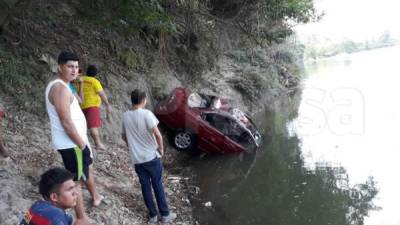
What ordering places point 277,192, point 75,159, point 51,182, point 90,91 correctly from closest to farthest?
point 51,182, point 75,159, point 90,91, point 277,192

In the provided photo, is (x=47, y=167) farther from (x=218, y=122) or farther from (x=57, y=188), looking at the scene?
(x=218, y=122)

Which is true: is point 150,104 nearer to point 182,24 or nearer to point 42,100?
point 182,24

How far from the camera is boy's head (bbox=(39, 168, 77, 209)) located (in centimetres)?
294

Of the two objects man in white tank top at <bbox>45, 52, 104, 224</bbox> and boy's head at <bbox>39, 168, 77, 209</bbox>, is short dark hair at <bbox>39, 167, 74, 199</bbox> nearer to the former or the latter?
boy's head at <bbox>39, 168, 77, 209</bbox>

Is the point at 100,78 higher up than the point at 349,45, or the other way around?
Answer: the point at 349,45

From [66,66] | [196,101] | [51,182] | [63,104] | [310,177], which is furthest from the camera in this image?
[196,101]

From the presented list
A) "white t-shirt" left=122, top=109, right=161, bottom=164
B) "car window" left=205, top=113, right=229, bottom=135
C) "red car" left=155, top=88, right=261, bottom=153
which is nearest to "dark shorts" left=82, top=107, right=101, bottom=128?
"white t-shirt" left=122, top=109, right=161, bottom=164

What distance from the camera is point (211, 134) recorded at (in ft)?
36.1

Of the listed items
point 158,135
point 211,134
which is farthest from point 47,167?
point 211,134

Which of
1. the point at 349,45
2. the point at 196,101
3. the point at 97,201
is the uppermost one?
the point at 349,45

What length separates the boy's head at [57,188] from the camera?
294cm

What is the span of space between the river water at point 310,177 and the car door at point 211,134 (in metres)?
0.35

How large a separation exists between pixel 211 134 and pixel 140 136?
5.27 meters

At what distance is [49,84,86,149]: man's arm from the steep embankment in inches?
60.2
